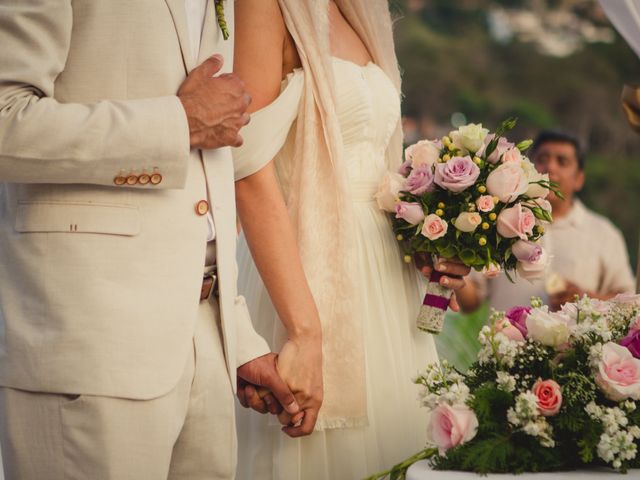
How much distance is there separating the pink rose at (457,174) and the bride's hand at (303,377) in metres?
0.58

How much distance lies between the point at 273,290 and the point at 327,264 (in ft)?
0.73

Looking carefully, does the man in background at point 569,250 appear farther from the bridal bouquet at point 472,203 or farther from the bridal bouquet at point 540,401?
the bridal bouquet at point 540,401

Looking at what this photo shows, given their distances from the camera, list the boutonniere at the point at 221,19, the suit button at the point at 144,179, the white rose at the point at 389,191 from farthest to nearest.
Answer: the white rose at the point at 389,191 → the boutonniere at the point at 221,19 → the suit button at the point at 144,179

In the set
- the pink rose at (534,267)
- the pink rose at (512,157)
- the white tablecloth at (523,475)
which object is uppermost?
the pink rose at (512,157)

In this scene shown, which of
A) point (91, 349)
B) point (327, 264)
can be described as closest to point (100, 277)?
point (91, 349)

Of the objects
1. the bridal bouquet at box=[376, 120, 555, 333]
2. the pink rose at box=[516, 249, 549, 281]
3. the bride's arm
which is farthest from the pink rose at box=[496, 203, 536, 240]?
the bride's arm

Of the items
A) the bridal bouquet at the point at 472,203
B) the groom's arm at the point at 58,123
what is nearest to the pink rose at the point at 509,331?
the bridal bouquet at the point at 472,203

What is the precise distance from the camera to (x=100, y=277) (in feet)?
7.68

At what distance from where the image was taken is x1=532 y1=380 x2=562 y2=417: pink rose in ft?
8.39

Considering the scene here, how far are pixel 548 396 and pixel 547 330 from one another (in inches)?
8.0

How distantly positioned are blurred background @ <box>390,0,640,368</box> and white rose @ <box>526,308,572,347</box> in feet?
87.4

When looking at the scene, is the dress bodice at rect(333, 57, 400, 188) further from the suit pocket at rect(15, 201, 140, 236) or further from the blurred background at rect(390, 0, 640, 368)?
the blurred background at rect(390, 0, 640, 368)

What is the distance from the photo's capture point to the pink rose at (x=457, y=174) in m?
3.07

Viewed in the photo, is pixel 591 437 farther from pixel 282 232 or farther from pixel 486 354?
pixel 282 232
